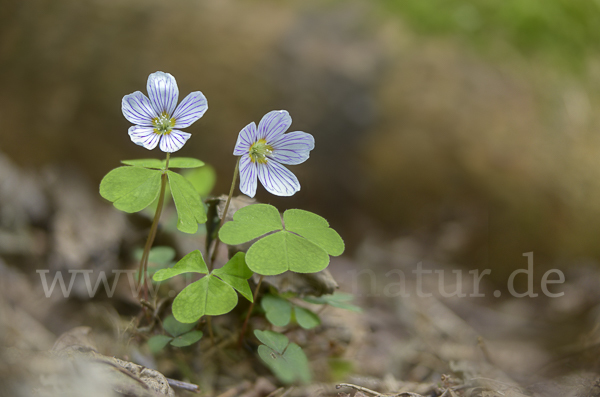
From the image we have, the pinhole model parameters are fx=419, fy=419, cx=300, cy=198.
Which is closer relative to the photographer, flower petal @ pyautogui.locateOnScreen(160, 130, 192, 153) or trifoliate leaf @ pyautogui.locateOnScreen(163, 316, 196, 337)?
flower petal @ pyautogui.locateOnScreen(160, 130, 192, 153)

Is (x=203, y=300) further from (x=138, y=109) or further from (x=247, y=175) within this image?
(x=138, y=109)

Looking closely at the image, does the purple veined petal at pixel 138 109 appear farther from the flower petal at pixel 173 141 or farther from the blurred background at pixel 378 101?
the blurred background at pixel 378 101

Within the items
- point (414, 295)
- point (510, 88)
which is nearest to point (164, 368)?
point (414, 295)

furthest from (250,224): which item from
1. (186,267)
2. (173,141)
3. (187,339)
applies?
(187,339)

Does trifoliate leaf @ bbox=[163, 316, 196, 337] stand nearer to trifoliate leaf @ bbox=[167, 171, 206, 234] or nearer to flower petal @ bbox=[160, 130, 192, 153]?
trifoliate leaf @ bbox=[167, 171, 206, 234]

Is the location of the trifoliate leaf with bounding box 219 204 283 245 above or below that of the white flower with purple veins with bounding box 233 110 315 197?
below

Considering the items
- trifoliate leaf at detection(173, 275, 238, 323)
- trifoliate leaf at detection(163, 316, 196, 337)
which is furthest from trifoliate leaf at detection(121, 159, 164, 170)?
trifoliate leaf at detection(163, 316, 196, 337)

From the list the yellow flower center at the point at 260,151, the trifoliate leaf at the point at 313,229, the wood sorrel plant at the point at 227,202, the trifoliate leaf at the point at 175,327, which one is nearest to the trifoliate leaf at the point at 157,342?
the trifoliate leaf at the point at 175,327

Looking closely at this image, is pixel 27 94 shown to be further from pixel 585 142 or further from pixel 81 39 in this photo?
pixel 585 142
